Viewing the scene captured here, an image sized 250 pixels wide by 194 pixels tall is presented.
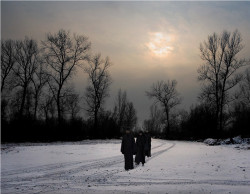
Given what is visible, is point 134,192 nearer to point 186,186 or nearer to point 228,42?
point 186,186

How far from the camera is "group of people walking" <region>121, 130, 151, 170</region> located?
618 inches

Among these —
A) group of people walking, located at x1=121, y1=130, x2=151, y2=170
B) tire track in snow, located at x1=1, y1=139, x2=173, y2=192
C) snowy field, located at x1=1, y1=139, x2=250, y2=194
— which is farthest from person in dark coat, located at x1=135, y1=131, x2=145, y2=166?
snowy field, located at x1=1, y1=139, x2=250, y2=194

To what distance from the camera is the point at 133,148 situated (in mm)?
16375

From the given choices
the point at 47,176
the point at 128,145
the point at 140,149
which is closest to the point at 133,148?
the point at 128,145

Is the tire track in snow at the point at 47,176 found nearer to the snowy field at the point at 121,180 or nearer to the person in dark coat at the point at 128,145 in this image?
the snowy field at the point at 121,180

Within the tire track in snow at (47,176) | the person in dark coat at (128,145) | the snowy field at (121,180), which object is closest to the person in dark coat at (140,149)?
the person in dark coat at (128,145)

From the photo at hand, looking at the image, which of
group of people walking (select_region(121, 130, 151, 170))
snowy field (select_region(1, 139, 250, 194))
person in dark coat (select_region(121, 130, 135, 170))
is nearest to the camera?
snowy field (select_region(1, 139, 250, 194))

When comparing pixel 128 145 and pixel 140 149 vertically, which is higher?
pixel 128 145

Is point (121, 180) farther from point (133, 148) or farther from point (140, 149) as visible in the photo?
point (140, 149)

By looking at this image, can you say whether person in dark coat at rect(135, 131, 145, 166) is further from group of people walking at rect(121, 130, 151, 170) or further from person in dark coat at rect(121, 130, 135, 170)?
person in dark coat at rect(121, 130, 135, 170)

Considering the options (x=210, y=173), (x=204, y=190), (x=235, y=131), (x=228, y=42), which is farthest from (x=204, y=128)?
(x=204, y=190)

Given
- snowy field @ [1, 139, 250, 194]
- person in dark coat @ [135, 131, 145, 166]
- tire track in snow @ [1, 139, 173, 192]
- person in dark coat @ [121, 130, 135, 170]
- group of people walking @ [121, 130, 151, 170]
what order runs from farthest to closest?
person in dark coat @ [135, 131, 145, 166], person in dark coat @ [121, 130, 135, 170], group of people walking @ [121, 130, 151, 170], tire track in snow @ [1, 139, 173, 192], snowy field @ [1, 139, 250, 194]

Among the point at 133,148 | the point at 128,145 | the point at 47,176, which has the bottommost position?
the point at 47,176

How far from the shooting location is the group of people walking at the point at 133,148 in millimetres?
15688
